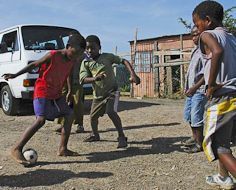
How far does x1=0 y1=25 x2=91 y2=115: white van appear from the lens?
901 centimetres

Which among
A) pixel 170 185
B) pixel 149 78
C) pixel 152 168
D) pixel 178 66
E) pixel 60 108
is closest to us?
pixel 170 185

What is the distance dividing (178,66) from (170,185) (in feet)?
39.0

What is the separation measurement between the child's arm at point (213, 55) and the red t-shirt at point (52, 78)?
84.7 inches

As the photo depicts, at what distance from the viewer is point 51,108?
5.16 meters

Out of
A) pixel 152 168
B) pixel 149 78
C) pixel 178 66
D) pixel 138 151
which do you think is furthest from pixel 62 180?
pixel 149 78

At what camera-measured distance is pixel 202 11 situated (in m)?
3.73

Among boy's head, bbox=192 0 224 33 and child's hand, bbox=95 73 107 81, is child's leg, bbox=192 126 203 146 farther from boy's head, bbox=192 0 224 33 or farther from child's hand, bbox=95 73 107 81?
boy's head, bbox=192 0 224 33

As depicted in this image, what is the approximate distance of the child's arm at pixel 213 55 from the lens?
3459 mm

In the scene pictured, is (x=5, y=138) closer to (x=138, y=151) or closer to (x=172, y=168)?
(x=138, y=151)

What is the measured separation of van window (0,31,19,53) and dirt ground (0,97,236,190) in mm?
2721

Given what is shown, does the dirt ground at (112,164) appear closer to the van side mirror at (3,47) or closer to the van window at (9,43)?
the van window at (9,43)

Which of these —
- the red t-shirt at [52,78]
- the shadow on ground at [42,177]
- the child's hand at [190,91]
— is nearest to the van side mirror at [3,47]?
the red t-shirt at [52,78]

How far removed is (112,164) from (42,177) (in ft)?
3.09

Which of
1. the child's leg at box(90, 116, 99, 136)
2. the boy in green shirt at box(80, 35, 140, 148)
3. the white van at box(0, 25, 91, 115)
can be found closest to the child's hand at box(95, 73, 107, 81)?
the boy in green shirt at box(80, 35, 140, 148)
